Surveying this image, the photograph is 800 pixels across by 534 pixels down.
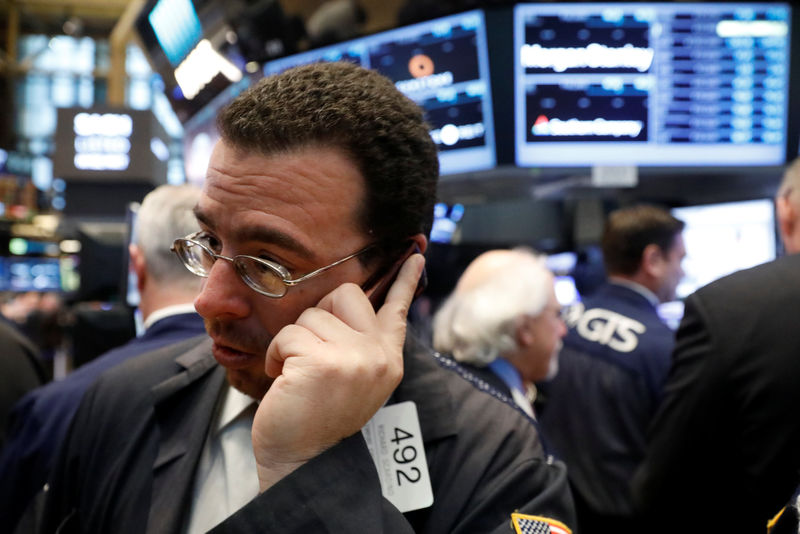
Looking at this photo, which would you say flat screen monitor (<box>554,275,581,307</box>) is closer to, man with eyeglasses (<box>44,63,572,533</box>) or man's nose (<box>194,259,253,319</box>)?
man with eyeglasses (<box>44,63,572,533</box>)

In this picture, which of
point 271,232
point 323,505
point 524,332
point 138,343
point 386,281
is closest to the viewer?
point 323,505

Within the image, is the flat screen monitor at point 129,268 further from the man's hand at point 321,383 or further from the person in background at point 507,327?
the man's hand at point 321,383

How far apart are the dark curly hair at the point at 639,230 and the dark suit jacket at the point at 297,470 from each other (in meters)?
1.86

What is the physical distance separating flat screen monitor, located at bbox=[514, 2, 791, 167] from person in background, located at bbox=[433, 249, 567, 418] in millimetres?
511

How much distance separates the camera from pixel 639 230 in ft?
9.65

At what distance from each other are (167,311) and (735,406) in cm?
172

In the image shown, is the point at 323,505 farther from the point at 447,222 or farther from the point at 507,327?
the point at 447,222

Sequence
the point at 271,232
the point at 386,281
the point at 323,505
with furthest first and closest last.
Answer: the point at 386,281 < the point at 271,232 < the point at 323,505

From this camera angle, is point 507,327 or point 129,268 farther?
point 129,268

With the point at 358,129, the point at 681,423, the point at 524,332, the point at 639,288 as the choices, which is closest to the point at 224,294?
the point at 358,129

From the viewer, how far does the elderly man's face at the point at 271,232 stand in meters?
1.09

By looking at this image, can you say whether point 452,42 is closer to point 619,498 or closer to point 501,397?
point 501,397

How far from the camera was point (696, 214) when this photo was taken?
2.82m

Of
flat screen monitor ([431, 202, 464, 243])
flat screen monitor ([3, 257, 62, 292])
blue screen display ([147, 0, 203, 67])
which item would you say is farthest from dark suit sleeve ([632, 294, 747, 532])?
flat screen monitor ([3, 257, 62, 292])
